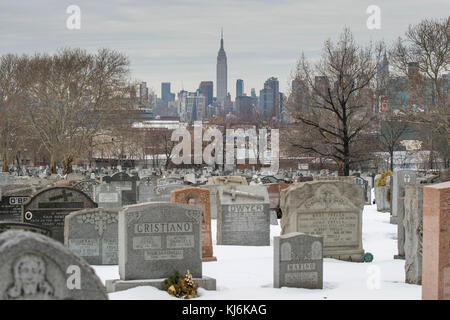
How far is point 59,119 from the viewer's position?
161 ft

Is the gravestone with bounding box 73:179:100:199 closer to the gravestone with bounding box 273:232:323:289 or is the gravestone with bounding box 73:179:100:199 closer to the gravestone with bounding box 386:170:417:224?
the gravestone with bounding box 386:170:417:224

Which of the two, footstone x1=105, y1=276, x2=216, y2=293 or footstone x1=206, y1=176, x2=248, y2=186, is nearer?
footstone x1=105, y1=276, x2=216, y2=293

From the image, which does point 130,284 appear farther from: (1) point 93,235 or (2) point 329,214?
(2) point 329,214

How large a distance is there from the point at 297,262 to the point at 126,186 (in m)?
14.5

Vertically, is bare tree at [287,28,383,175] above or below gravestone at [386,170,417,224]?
above

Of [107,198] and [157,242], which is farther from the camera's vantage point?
[107,198]

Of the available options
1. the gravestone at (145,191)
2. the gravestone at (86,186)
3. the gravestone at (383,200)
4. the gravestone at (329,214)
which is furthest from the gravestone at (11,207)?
the gravestone at (383,200)

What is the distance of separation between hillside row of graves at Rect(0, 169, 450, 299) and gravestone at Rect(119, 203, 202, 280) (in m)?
0.01

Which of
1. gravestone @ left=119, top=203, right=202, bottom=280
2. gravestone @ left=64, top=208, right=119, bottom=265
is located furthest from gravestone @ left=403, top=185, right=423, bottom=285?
gravestone @ left=64, top=208, right=119, bottom=265

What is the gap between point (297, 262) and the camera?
1047 cm

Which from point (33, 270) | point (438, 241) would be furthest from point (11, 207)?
point (33, 270)

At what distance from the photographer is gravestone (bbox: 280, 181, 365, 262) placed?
1384cm

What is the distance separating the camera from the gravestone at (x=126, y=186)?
2356 cm

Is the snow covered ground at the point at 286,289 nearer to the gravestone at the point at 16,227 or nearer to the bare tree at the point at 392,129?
the gravestone at the point at 16,227
